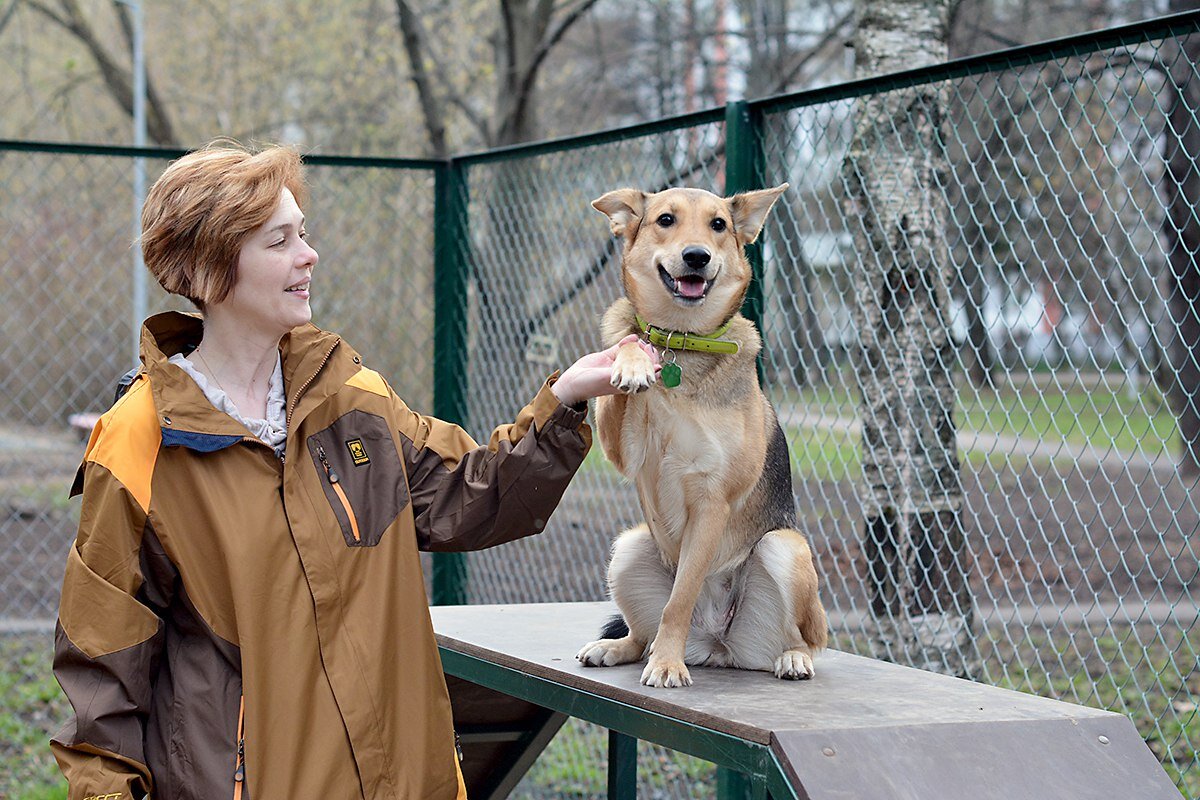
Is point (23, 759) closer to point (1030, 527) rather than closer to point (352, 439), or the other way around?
point (352, 439)

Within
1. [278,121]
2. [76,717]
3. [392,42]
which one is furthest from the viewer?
[278,121]

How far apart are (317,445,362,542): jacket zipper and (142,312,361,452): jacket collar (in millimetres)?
87

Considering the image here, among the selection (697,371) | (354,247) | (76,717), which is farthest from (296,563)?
(354,247)

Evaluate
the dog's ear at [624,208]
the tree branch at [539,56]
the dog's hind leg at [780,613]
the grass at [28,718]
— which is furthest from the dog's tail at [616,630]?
the tree branch at [539,56]

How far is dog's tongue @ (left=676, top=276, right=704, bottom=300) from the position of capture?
2.79 metres

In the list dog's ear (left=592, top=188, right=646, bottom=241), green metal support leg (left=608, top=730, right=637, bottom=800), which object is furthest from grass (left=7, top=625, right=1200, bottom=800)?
dog's ear (left=592, top=188, right=646, bottom=241)

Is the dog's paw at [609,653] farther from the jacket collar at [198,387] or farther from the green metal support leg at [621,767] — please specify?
the jacket collar at [198,387]

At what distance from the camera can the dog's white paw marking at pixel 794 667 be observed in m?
2.83

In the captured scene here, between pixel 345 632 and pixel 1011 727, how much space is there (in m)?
1.29

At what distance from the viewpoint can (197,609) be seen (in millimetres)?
2273

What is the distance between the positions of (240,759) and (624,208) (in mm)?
1575

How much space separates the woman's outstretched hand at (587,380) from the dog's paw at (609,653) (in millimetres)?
736

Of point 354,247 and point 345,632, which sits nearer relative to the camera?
point 345,632

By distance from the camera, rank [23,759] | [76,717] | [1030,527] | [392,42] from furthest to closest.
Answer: [392,42], [1030,527], [23,759], [76,717]
